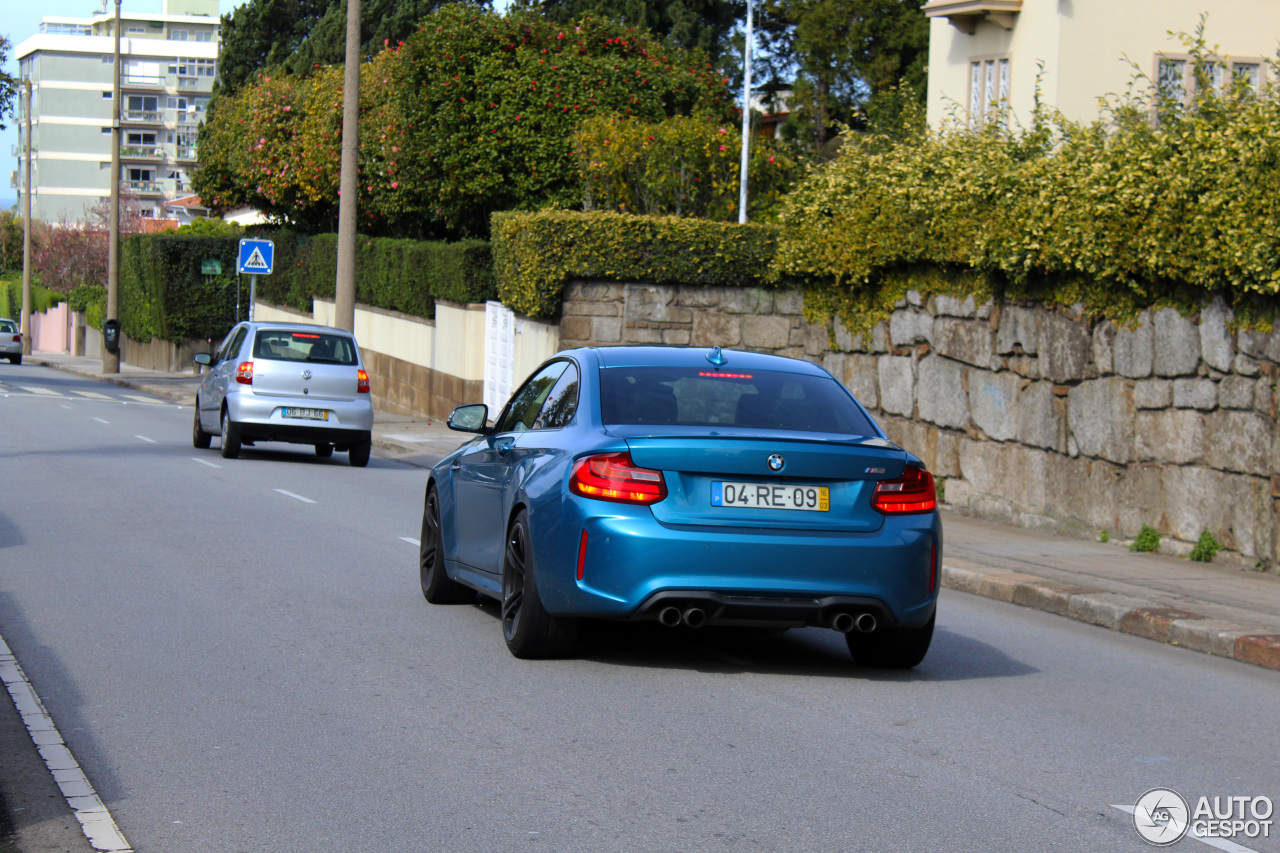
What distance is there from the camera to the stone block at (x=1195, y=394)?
11602 millimetres

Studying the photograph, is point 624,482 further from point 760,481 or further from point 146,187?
point 146,187

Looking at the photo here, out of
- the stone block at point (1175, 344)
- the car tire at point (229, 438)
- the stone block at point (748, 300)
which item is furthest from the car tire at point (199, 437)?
the stone block at point (1175, 344)

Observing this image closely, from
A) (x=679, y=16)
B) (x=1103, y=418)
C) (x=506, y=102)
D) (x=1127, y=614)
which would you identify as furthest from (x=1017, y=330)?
(x=679, y=16)

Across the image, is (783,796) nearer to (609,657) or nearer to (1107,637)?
(609,657)

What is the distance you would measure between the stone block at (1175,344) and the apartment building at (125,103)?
114740 millimetres

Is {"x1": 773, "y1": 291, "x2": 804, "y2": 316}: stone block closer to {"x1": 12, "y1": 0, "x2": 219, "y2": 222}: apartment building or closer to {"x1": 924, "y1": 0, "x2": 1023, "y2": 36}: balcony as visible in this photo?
{"x1": 924, "y1": 0, "x2": 1023, "y2": 36}: balcony

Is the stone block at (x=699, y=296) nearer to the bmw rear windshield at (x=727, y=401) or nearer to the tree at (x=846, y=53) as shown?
the bmw rear windshield at (x=727, y=401)

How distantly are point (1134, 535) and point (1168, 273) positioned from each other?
2.24 m

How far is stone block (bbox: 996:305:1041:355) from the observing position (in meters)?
13.6

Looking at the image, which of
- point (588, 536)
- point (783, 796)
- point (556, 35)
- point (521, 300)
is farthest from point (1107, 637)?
point (556, 35)

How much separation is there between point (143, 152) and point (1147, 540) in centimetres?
11834

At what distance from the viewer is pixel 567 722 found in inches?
237

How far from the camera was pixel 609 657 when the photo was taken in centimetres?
743

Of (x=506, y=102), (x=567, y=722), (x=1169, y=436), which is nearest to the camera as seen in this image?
(x=567, y=722)
